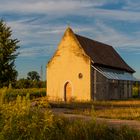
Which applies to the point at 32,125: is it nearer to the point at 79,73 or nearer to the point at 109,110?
the point at 109,110

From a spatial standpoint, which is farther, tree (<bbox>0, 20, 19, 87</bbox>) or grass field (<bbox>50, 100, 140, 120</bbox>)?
tree (<bbox>0, 20, 19, 87</bbox>)

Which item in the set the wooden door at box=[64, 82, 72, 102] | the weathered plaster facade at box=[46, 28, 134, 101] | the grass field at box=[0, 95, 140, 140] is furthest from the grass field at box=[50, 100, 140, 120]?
the wooden door at box=[64, 82, 72, 102]

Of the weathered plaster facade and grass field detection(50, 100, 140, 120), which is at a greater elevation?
the weathered plaster facade

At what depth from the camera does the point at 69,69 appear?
5200cm

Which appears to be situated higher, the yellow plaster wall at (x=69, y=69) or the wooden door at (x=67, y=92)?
the yellow plaster wall at (x=69, y=69)

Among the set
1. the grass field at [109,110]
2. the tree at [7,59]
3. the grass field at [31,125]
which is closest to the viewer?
the grass field at [31,125]

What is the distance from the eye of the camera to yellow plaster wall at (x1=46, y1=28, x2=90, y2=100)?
5059 cm

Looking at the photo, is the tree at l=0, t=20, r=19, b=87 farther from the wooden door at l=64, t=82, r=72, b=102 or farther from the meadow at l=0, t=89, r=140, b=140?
the meadow at l=0, t=89, r=140, b=140

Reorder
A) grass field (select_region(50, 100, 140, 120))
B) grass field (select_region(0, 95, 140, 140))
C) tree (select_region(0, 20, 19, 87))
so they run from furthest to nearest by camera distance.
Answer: tree (select_region(0, 20, 19, 87)) < grass field (select_region(50, 100, 140, 120)) < grass field (select_region(0, 95, 140, 140))

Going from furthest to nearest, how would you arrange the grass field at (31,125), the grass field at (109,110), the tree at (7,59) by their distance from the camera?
1. the tree at (7,59)
2. the grass field at (109,110)
3. the grass field at (31,125)

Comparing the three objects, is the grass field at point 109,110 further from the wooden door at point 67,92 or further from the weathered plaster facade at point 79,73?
the wooden door at point 67,92

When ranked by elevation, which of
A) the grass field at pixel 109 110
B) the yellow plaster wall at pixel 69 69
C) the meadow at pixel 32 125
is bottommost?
the grass field at pixel 109 110

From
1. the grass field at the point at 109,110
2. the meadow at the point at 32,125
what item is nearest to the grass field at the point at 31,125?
the meadow at the point at 32,125

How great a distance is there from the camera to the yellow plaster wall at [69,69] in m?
50.6
